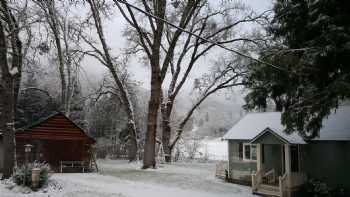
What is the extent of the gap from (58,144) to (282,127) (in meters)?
16.1

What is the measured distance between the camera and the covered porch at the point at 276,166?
14477 millimetres

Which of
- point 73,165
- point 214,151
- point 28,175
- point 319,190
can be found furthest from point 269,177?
point 214,151

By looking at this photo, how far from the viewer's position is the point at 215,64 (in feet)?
105

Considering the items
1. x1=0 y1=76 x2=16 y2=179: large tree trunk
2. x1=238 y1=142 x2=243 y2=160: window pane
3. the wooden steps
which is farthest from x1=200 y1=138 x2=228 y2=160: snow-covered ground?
x1=0 y1=76 x2=16 y2=179: large tree trunk

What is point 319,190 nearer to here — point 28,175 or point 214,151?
point 28,175

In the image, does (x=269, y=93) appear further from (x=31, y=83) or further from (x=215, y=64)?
(x=31, y=83)

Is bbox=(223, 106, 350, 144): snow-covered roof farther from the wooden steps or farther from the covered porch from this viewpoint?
the wooden steps

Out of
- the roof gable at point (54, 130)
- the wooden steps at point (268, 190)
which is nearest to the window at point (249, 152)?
the wooden steps at point (268, 190)

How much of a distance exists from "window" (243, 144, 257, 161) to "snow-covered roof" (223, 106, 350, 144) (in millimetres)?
535

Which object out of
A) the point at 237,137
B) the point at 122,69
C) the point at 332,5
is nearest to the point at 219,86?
the point at 122,69

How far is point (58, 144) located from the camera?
82.1 ft

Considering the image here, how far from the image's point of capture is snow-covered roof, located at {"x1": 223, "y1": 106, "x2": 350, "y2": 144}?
14.8 m

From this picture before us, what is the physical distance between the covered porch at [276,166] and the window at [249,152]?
858 mm

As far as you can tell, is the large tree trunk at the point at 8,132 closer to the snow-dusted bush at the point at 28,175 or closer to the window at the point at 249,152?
the snow-dusted bush at the point at 28,175
